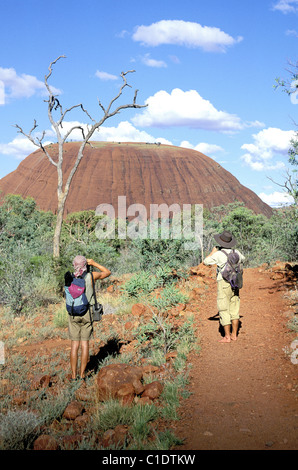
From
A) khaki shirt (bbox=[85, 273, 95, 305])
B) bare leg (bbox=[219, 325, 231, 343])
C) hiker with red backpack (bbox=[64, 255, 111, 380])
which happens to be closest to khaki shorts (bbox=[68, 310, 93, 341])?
hiker with red backpack (bbox=[64, 255, 111, 380])

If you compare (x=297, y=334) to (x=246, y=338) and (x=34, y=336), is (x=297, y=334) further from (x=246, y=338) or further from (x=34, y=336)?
(x=34, y=336)

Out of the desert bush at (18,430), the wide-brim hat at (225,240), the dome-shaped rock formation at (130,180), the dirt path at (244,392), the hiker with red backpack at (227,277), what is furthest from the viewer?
the dome-shaped rock formation at (130,180)

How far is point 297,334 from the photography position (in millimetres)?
6039

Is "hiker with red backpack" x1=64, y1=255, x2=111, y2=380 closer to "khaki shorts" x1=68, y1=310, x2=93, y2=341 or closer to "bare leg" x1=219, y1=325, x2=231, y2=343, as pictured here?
"khaki shorts" x1=68, y1=310, x2=93, y2=341

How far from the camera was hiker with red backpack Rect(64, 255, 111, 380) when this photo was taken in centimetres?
498

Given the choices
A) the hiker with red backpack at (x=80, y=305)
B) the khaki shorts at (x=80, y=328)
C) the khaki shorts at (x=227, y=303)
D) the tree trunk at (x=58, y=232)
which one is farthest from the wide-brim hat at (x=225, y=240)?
the tree trunk at (x=58, y=232)

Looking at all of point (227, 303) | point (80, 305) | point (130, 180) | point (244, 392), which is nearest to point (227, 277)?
point (227, 303)

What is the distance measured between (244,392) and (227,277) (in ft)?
6.41

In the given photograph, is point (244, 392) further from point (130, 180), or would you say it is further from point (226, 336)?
point (130, 180)

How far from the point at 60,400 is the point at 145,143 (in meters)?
96.1

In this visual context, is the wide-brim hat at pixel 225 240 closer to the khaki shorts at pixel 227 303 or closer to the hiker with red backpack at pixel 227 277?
the hiker with red backpack at pixel 227 277

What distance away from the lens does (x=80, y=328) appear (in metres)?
5.15

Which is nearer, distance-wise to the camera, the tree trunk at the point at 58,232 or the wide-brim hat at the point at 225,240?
the wide-brim hat at the point at 225,240

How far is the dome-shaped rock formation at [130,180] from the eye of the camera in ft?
247
